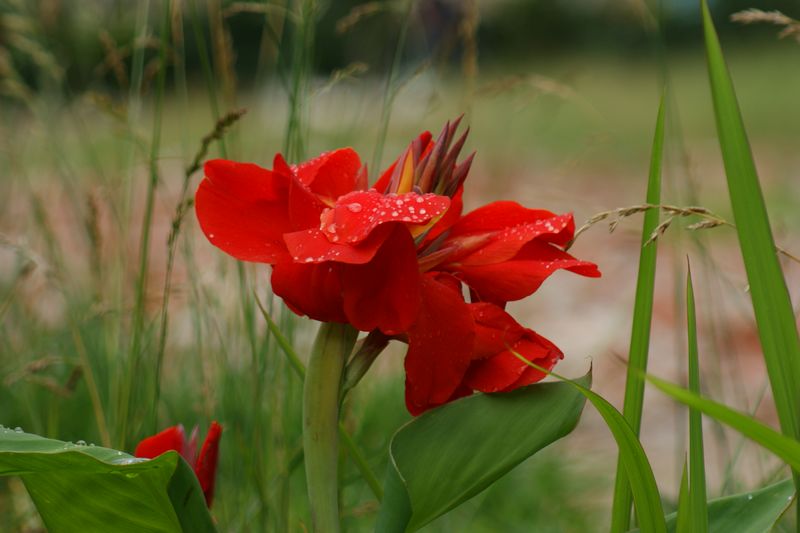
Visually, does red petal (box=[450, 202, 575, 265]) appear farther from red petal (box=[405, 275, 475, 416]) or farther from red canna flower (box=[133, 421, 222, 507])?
red canna flower (box=[133, 421, 222, 507])

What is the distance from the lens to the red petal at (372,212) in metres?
0.51

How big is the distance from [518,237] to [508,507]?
3.77 ft

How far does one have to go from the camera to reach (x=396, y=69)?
48.3 inches

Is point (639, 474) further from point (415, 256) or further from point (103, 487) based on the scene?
point (103, 487)

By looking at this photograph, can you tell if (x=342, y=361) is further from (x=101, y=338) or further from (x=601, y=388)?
(x=601, y=388)

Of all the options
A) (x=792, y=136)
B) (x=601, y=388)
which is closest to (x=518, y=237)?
(x=601, y=388)

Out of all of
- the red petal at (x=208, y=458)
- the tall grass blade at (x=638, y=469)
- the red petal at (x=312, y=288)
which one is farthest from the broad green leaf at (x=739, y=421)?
the red petal at (x=208, y=458)

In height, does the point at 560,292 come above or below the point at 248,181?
below

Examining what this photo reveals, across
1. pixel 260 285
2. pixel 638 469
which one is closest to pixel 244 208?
pixel 638 469

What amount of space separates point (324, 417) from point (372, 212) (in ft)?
0.39

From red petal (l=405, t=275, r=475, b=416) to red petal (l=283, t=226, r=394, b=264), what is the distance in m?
0.06

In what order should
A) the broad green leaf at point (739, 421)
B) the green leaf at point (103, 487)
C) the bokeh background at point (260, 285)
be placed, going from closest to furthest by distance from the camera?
the broad green leaf at point (739, 421), the green leaf at point (103, 487), the bokeh background at point (260, 285)

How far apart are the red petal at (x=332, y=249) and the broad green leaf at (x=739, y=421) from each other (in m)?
0.15

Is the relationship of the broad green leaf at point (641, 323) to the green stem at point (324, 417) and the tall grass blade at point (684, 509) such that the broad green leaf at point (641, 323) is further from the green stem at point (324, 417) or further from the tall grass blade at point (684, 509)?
the green stem at point (324, 417)
